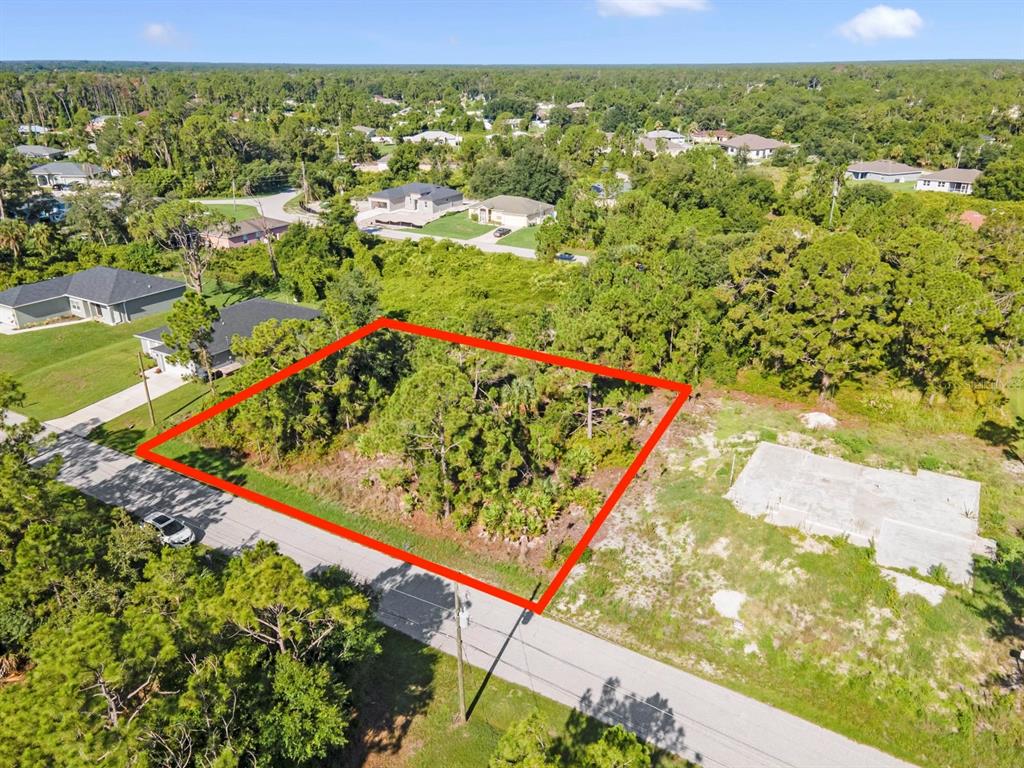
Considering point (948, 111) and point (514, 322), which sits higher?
point (948, 111)

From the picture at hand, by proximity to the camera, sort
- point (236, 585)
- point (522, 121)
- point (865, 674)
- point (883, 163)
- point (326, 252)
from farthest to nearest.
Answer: point (522, 121) < point (883, 163) < point (326, 252) < point (865, 674) < point (236, 585)

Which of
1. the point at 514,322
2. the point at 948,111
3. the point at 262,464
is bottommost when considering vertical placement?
the point at 262,464

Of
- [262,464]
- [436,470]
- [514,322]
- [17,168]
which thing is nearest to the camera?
[436,470]

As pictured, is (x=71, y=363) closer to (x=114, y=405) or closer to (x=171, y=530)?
(x=114, y=405)

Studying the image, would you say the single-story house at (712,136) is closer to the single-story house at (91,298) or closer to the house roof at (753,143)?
the house roof at (753,143)

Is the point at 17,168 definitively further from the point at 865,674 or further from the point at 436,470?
the point at 865,674

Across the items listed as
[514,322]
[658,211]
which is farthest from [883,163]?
[514,322]

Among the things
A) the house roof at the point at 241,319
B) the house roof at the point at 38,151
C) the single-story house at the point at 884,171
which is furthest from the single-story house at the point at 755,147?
the house roof at the point at 38,151

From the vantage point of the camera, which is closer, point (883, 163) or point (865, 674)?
point (865, 674)
